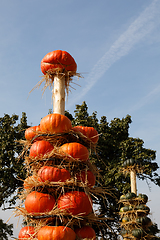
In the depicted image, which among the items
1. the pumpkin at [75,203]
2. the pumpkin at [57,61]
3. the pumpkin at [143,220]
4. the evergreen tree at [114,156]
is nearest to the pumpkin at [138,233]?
the pumpkin at [143,220]

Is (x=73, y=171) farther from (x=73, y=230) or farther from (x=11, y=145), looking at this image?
(x=11, y=145)

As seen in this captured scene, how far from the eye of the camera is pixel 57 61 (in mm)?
4660

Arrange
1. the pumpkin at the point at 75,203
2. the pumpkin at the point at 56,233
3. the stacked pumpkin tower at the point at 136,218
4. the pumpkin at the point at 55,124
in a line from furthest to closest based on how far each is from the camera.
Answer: the stacked pumpkin tower at the point at 136,218 → the pumpkin at the point at 55,124 → the pumpkin at the point at 75,203 → the pumpkin at the point at 56,233

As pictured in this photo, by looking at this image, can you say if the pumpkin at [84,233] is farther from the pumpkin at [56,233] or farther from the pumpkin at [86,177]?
the pumpkin at [86,177]

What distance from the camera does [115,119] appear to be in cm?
1433

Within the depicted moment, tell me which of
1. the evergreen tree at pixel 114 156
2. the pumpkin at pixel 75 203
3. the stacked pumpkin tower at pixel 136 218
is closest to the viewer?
the pumpkin at pixel 75 203

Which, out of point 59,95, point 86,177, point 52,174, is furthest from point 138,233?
point 59,95

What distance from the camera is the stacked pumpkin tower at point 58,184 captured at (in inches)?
144

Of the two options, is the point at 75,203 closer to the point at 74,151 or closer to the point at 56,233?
the point at 56,233

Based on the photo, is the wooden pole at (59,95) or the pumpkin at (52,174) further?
the wooden pole at (59,95)

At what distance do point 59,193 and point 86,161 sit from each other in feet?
2.25

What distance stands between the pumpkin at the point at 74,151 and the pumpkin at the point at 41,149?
0.69ft

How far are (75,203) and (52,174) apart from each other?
53 cm

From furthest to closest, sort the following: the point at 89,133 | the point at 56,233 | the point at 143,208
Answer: the point at 143,208
the point at 89,133
the point at 56,233
